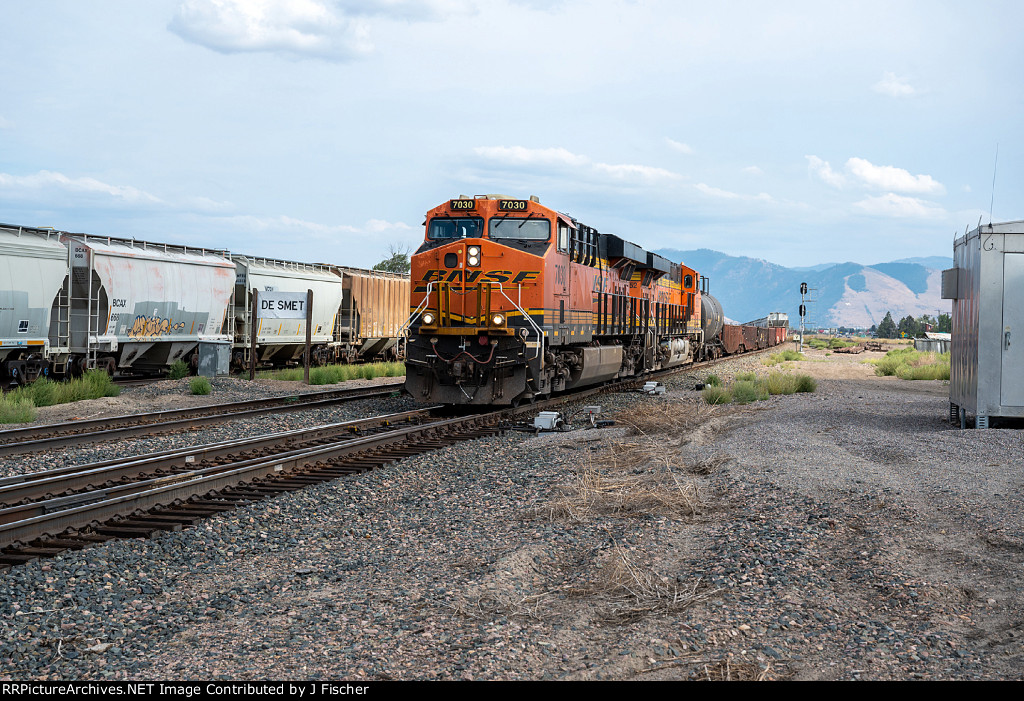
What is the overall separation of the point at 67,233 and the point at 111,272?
51.0 inches

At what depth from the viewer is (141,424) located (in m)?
13.2

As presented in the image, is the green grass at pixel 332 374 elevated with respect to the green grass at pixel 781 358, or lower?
lower

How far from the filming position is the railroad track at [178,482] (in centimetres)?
659

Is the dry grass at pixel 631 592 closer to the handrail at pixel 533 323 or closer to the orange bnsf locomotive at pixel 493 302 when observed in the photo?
the handrail at pixel 533 323

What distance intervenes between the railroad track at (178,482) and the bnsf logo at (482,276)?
288cm

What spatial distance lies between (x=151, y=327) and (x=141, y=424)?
30.6 feet

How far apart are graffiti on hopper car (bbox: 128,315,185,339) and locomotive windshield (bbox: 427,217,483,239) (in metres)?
9.99

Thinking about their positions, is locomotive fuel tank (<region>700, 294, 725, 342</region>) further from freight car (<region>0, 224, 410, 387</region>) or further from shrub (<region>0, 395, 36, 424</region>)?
shrub (<region>0, 395, 36, 424</region>)

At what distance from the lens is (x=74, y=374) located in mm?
20344

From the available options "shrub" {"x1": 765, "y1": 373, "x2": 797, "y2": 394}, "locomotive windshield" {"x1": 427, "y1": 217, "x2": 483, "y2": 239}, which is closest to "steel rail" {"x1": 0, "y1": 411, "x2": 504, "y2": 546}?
"locomotive windshield" {"x1": 427, "y1": 217, "x2": 483, "y2": 239}

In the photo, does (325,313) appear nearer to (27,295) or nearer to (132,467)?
(27,295)

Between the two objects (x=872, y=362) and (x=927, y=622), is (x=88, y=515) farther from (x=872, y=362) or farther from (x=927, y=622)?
(x=872, y=362)

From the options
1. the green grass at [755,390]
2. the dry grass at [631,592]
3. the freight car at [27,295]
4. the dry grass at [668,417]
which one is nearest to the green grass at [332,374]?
the freight car at [27,295]
